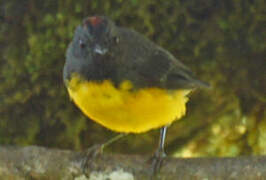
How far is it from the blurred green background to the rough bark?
0.75 m

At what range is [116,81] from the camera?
2.56m

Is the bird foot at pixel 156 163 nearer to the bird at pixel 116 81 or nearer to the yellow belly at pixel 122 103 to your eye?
the bird at pixel 116 81

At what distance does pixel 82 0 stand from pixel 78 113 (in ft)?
2.77

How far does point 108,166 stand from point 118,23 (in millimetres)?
1144

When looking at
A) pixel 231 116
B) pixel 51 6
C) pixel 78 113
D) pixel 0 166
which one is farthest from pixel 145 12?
pixel 0 166

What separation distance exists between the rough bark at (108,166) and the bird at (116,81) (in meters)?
0.22

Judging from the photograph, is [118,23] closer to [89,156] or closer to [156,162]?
[89,156]

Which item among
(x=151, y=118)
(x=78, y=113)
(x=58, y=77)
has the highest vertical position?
(x=151, y=118)

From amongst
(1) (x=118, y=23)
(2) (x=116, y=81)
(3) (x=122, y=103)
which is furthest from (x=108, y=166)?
(1) (x=118, y=23)

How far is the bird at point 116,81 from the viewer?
99.2 inches

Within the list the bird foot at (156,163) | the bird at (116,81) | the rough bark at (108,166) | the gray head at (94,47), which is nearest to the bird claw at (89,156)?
the rough bark at (108,166)

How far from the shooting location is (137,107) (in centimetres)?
253

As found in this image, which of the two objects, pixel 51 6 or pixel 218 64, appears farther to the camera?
pixel 218 64

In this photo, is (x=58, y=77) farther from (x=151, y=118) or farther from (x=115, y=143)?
(x=151, y=118)
